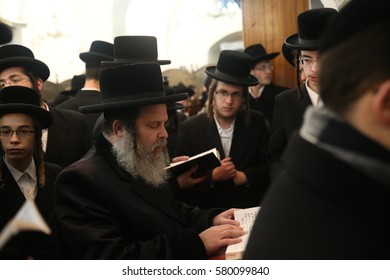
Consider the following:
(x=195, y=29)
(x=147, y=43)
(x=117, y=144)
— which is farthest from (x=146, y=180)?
(x=195, y=29)

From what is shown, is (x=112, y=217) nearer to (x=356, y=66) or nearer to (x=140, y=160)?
(x=140, y=160)

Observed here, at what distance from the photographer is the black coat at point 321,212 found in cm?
83

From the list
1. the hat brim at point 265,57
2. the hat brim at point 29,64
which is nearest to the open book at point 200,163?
the hat brim at point 29,64

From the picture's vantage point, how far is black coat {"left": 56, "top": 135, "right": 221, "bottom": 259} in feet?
5.27

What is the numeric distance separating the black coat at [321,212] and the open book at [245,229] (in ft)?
1.82

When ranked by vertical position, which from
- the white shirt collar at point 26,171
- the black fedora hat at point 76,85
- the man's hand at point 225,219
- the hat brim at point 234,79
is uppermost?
the hat brim at point 234,79

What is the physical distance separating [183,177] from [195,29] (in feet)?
36.1

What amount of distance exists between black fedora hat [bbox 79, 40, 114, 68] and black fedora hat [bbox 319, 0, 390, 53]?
2787 millimetres

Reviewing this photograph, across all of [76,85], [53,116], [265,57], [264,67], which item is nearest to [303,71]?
[53,116]

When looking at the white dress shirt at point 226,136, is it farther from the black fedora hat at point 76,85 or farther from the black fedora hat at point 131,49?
the black fedora hat at point 76,85

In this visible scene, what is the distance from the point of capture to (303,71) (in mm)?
2160

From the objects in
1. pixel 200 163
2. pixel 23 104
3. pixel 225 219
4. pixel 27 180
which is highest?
pixel 23 104

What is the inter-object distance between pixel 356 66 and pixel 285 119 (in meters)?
1.36
